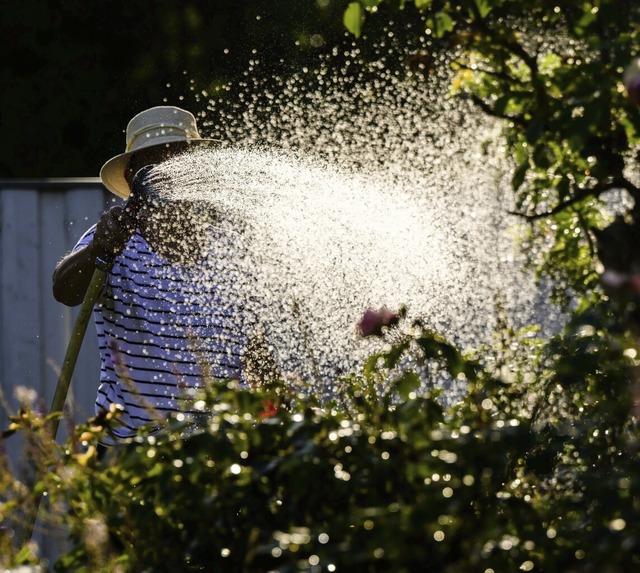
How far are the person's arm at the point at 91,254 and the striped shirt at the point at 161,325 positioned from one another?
0.07 meters

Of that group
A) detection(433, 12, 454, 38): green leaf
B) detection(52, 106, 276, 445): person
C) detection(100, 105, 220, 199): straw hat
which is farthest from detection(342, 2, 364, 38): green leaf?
detection(100, 105, 220, 199): straw hat

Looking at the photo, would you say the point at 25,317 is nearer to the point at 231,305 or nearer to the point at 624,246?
the point at 231,305

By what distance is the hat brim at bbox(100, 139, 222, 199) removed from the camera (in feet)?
13.3

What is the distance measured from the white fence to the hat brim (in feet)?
3.09

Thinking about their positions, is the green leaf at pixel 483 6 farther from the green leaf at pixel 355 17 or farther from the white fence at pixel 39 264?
the white fence at pixel 39 264

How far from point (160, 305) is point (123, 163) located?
0.88 metres

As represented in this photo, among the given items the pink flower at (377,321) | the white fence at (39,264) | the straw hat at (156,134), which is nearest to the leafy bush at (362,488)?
the pink flower at (377,321)

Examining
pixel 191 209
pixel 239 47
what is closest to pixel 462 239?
pixel 191 209

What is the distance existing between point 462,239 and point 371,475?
3.27m

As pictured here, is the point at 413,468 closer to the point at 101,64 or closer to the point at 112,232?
the point at 112,232

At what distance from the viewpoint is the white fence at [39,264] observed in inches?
211

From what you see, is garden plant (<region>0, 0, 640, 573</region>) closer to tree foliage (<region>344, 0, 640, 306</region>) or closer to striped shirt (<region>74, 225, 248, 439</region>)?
tree foliage (<region>344, 0, 640, 306</region>)

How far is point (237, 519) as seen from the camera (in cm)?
202

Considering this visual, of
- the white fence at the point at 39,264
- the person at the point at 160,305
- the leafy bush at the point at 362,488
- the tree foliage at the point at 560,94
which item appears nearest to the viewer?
the leafy bush at the point at 362,488
